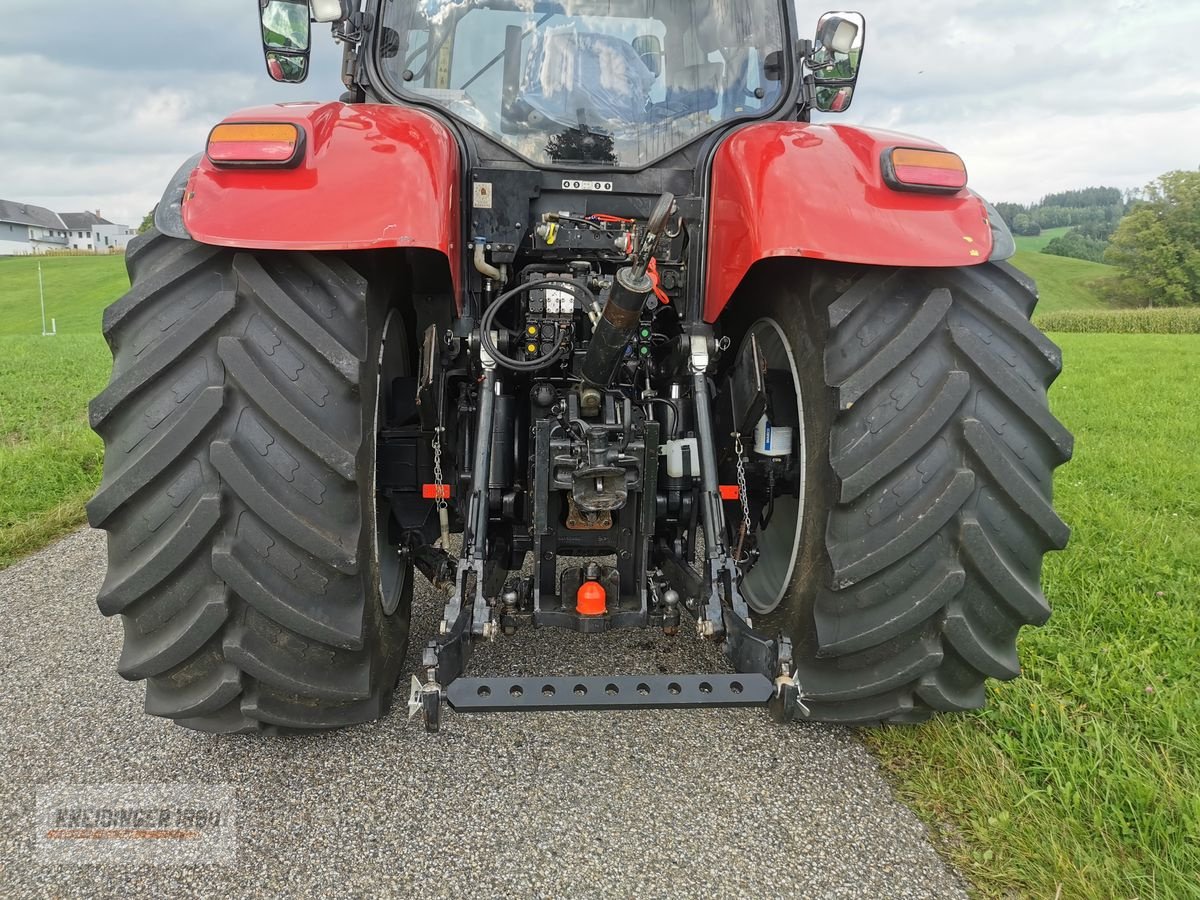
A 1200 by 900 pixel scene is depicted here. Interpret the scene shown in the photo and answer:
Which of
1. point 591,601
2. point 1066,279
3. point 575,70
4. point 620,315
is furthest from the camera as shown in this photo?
point 1066,279

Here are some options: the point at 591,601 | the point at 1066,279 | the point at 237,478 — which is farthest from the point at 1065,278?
the point at 237,478

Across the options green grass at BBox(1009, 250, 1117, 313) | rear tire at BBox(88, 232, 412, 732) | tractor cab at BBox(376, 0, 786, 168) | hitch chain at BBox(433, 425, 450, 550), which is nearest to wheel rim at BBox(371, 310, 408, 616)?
hitch chain at BBox(433, 425, 450, 550)

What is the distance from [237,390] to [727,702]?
131 cm

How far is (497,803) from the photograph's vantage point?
6.79 feet

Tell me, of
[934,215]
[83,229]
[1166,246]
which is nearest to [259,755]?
[934,215]

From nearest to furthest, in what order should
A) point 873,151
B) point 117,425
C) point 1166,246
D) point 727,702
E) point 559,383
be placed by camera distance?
point 727,702
point 117,425
point 873,151
point 559,383
point 1166,246

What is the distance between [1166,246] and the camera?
4919 cm

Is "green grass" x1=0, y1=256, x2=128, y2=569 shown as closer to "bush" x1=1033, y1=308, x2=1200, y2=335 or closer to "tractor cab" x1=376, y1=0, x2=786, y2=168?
"tractor cab" x1=376, y1=0, x2=786, y2=168

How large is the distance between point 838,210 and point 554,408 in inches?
37.2

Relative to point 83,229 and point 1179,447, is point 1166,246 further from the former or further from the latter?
point 83,229

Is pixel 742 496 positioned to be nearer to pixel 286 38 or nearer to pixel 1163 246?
pixel 286 38

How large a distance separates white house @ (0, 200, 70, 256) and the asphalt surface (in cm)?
9573

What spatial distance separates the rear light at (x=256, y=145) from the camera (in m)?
1.85

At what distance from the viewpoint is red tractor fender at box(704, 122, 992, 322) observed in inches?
74.4
